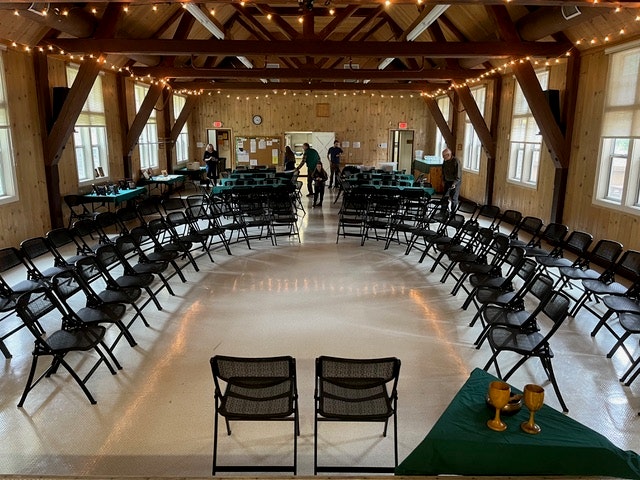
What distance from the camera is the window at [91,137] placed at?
32.6 feet

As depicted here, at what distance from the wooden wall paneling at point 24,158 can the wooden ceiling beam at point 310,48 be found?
0.77 m

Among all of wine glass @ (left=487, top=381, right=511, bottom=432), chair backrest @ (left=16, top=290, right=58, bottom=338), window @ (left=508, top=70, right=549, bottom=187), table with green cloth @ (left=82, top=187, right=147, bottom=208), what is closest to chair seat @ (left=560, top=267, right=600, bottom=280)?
wine glass @ (left=487, top=381, right=511, bottom=432)

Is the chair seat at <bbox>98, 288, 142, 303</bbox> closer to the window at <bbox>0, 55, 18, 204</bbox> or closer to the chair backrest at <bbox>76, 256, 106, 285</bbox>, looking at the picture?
the chair backrest at <bbox>76, 256, 106, 285</bbox>

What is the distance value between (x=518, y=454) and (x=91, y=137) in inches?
424

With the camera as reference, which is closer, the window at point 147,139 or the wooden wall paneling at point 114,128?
the wooden wall paneling at point 114,128

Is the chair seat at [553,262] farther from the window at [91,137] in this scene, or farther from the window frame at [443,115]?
the window frame at [443,115]

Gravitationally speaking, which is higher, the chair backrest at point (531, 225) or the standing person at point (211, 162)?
the standing person at point (211, 162)

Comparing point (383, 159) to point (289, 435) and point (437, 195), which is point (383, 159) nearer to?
point (437, 195)

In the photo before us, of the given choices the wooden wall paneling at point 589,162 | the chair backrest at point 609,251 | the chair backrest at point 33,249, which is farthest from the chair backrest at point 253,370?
the wooden wall paneling at point 589,162

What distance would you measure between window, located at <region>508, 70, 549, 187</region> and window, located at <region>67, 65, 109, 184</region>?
8989mm

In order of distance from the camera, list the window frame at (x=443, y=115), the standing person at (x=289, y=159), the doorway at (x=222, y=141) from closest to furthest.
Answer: the standing person at (x=289, y=159) → the window frame at (x=443, y=115) → the doorway at (x=222, y=141)

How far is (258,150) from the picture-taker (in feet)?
60.5

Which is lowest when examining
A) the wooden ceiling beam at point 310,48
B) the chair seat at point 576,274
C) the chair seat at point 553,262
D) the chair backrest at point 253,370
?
the chair seat at point 576,274

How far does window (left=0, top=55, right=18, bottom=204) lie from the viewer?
7316 millimetres
